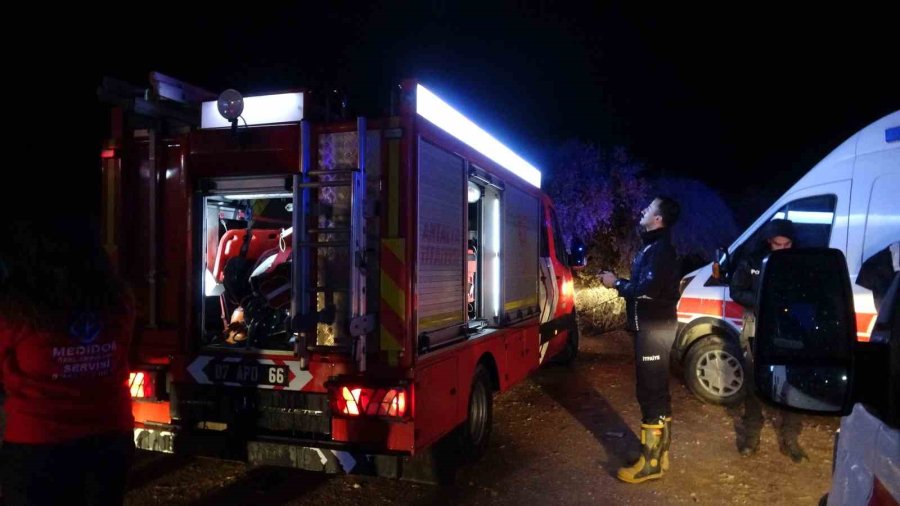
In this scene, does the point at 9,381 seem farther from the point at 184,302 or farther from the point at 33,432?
the point at 184,302

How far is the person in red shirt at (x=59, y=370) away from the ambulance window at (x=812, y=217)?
5.14 metres

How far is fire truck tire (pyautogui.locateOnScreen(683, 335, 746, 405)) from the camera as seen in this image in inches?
265

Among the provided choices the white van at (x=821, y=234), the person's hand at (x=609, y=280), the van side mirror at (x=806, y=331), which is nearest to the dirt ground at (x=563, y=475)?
the white van at (x=821, y=234)

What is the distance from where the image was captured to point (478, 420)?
5.21 m

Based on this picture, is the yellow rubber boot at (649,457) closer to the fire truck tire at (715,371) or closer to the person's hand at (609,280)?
the person's hand at (609,280)

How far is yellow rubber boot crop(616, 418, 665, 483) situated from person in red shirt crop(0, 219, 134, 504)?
3373mm

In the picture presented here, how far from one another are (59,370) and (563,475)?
3649 millimetres

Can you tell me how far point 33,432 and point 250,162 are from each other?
7.05 ft

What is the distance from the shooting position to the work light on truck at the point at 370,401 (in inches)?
149

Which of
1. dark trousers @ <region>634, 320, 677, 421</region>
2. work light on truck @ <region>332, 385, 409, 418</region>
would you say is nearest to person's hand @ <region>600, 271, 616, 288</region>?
dark trousers @ <region>634, 320, 677, 421</region>

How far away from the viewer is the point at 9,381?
2.40m

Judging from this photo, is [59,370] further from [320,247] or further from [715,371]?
[715,371]

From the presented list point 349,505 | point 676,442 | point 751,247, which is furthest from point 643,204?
point 349,505

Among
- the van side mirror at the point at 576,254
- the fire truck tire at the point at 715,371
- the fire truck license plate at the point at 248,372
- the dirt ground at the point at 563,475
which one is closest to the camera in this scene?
the fire truck license plate at the point at 248,372
